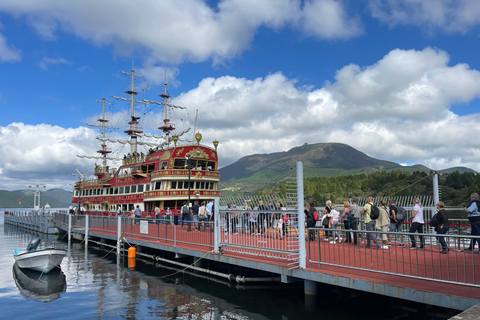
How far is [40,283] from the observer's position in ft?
51.2

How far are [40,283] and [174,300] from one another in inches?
286

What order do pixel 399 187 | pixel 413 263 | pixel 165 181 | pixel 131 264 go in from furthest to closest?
pixel 399 187 → pixel 165 181 → pixel 131 264 → pixel 413 263

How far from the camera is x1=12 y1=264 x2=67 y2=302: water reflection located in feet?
44.9

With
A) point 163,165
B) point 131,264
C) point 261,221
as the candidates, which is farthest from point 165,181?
point 261,221

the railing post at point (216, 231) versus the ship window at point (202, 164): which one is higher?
the ship window at point (202, 164)

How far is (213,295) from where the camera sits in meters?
12.6

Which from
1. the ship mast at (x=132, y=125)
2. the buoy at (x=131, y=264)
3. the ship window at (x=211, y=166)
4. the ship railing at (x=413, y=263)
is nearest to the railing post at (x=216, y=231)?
the ship railing at (x=413, y=263)

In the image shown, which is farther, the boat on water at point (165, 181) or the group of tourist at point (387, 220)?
the boat on water at point (165, 181)

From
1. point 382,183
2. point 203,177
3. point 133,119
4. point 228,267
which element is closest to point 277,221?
point 228,267

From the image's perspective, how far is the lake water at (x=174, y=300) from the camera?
1014 centimetres

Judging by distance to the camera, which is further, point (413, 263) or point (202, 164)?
point (202, 164)

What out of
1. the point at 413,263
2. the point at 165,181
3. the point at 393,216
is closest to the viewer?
the point at 413,263

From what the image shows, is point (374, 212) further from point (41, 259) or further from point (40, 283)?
point (41, 259)

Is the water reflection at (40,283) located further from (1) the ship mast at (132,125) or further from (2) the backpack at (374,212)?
(1) the ship mast at (132,125)
